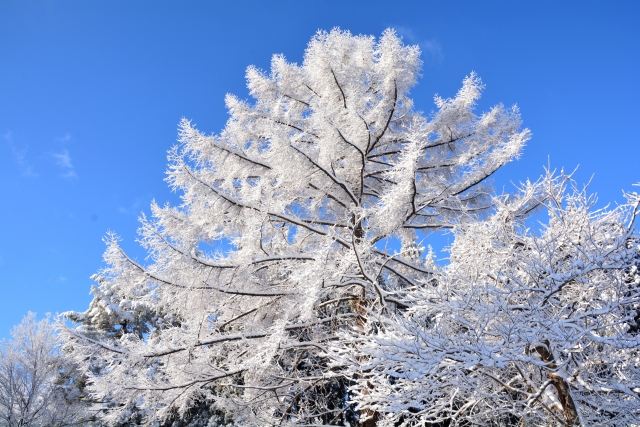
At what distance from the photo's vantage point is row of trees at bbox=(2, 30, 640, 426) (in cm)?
312

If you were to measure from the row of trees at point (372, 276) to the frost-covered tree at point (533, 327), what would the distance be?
0.07 feet

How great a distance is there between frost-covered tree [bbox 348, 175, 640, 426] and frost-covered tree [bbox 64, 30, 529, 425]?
110 cm

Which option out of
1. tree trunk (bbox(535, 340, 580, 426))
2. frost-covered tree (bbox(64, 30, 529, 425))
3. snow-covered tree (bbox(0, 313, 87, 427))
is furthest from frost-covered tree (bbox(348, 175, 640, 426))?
snow-covered tree (bbox(0, 313, 87, 427))

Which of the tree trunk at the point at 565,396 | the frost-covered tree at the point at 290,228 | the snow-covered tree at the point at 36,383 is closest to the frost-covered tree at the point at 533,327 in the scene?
the tree trunk at the point at 565,396

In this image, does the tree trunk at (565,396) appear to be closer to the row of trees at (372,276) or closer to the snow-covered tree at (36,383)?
the row of trees at (372,276)

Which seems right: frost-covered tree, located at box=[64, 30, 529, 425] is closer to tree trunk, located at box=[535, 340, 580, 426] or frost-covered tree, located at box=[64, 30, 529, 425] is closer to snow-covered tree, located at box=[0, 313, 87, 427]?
tree trunk, located at box=[535, 340, 580, 426]

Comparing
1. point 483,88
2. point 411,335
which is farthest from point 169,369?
point 483,88

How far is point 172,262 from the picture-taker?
537 cm

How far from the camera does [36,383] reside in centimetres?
1491

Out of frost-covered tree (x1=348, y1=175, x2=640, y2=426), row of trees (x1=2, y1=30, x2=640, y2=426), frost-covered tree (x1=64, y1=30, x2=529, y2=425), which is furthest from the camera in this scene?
frost-covered tree (x1=64, y1=30, x2=529, y2=425)

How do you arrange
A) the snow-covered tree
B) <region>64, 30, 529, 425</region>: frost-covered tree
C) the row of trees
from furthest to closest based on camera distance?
the snow-covered tree, <region>64, 30, 529, 425</region>: frost-covered tree, the row of trees

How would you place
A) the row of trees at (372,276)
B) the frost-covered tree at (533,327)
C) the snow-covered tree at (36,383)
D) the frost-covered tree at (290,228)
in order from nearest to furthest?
1. the frost-covered tree at (533,327)
2. the row of trees at (372,276)
3. the frost-covered tree at (290,228)
4. the snow-covered tree at (36,383)

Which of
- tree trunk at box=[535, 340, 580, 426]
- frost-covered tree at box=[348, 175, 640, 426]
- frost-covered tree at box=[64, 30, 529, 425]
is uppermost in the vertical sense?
frost-covered tree at box=[64, 30, 529, 425]

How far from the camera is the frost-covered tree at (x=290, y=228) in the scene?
17.3 feet
